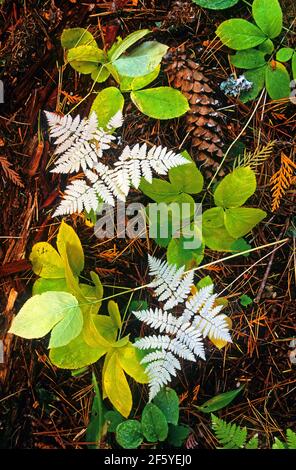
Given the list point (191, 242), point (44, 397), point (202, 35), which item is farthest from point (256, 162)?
point (44, 397)

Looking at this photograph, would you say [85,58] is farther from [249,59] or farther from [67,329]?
[67,329]

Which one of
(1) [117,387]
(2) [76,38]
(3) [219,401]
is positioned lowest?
(3) [219,401]

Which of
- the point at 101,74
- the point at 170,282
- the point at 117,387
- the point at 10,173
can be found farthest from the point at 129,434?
the point at 101,74

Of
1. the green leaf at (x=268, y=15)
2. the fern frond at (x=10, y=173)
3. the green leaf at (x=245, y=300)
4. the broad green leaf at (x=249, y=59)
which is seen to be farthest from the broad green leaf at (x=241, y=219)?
the fern frond at (x=10, y=173)

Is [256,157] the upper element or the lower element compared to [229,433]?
upper

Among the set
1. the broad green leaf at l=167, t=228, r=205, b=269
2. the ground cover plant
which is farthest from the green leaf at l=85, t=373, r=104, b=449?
the broad green leaf at l=167, t=228, r=205, b=269

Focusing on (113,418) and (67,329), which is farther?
(113,418)
